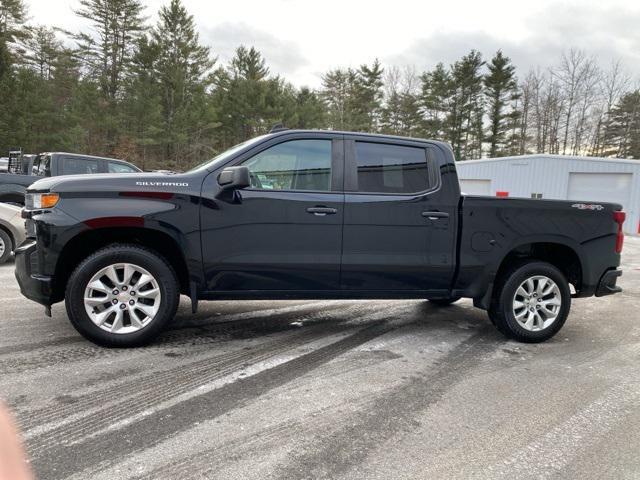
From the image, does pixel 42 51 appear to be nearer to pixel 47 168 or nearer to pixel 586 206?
pixel 47 168

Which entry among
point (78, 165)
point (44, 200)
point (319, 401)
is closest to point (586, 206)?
point (319, 401)

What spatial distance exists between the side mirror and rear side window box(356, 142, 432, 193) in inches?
42.0

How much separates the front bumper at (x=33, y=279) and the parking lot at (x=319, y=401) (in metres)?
0.46

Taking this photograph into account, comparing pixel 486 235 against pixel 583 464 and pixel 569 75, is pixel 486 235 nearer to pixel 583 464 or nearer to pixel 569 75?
pixel 583 464

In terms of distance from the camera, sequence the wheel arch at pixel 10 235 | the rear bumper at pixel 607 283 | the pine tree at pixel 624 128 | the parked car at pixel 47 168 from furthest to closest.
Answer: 1. the pine tree at pixel 624 128
2. the parked car at pixel 47 168
3. the wheel arch at pixel 10 235
4. the rear bumper at pixel 607 283

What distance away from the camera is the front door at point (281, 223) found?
4246mm

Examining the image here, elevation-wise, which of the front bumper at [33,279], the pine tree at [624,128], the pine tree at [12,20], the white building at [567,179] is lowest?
the front bumper at [33,279]

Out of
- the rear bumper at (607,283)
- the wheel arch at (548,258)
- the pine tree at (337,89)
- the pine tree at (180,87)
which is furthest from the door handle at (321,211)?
the pine tree at (337,89)

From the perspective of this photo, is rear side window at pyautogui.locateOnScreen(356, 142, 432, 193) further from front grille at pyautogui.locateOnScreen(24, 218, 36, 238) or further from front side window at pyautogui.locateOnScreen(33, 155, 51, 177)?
front side window at pyautogui.locateOnScreen(33, 155, 51, 177)

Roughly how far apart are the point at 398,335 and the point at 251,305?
6.33 feet

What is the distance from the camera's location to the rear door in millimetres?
4484

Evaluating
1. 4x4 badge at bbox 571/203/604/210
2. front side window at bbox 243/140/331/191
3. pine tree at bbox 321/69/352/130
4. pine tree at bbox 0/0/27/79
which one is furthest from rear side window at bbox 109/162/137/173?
pine tree at bbox 321/69/352/130

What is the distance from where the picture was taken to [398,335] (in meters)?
5.02

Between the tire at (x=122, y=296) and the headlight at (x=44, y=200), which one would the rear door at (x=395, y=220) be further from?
the headlight at (x=44, y=200)
